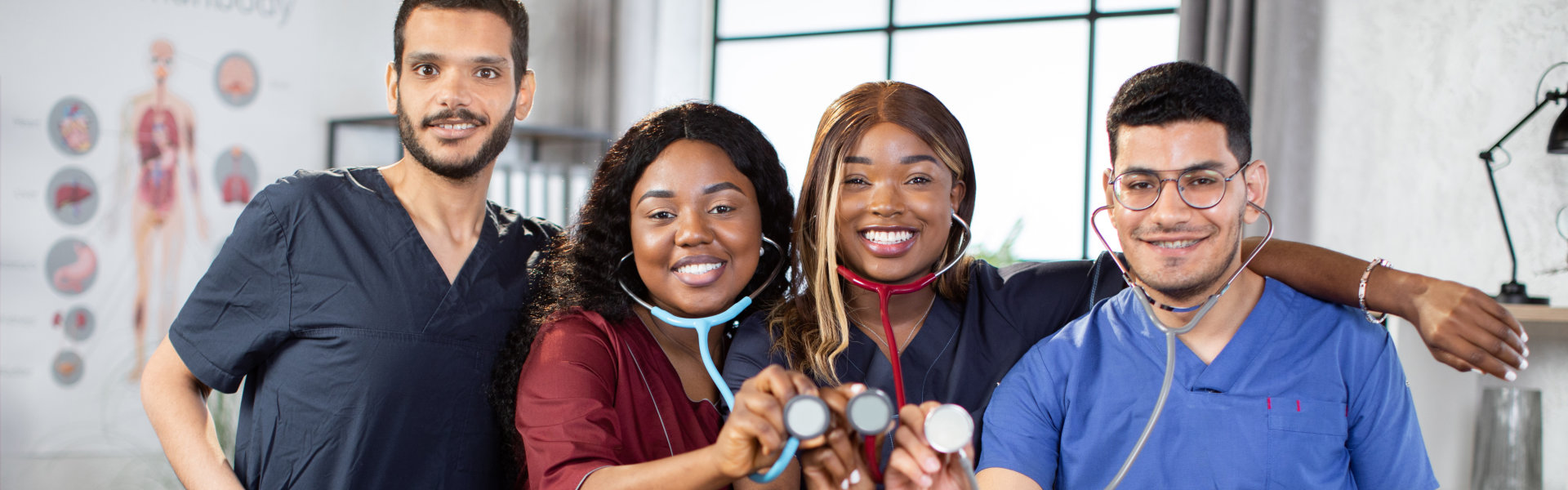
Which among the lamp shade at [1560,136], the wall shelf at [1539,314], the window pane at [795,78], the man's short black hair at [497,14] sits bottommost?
the wall shelf at [1539,314]

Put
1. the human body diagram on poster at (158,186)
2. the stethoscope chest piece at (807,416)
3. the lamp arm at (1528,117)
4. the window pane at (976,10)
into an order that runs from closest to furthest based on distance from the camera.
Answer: the stethoscope chest piece at (807,416), the lamp arm at (1528,117), the human body diagram on poster at (158,186), the window pane at (976,10)

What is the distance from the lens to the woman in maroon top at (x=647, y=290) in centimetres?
126

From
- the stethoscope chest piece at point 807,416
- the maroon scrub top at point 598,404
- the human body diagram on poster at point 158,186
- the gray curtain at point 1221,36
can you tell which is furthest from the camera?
the gray curtain at point 1221,36

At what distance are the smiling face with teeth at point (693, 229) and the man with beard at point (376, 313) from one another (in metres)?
0.31

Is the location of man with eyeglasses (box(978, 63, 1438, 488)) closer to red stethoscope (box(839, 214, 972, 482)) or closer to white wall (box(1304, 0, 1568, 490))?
red stethoscope (box(839, 214, 972, 482))

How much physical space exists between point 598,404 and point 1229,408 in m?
0.86

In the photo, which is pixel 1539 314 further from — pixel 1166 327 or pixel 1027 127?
pixel 1027 127

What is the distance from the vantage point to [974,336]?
162 cm

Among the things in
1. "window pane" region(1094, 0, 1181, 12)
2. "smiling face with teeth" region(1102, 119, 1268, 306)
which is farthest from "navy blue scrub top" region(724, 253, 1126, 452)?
"window pane" region(1094, 0, 1181, 12)

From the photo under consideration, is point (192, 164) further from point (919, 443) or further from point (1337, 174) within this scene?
point (1337, 174)

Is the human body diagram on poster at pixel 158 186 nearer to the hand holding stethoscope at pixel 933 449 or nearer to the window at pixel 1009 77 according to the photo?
the window at pixel 1009 77

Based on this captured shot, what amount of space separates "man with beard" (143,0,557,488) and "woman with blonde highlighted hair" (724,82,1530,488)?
16.6 inches

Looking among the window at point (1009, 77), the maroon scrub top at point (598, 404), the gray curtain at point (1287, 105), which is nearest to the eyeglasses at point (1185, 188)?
the maroon scrub top at point (598, 404)

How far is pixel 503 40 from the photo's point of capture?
1650 mm
